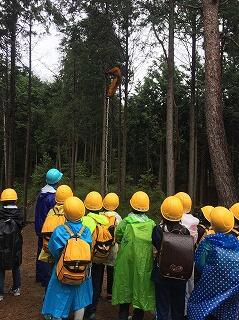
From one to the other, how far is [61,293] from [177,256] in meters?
1.42

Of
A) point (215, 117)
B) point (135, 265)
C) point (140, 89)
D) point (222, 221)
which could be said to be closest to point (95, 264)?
point (135, 265)

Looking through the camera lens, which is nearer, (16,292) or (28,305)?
(28,305)

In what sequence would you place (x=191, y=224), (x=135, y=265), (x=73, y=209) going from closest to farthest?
1. (x=73, y=209)
2. (x=135, y=265)
3. (x=191, y=224)

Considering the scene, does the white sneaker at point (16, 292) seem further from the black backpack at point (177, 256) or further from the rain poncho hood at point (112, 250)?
the black backpack at point (177, 256)

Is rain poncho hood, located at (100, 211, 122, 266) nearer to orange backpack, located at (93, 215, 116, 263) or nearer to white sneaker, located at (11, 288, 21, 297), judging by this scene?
orange backpack, located at (93, 215, 116, 263)

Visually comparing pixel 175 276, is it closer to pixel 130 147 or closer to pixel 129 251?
pixel 129 251

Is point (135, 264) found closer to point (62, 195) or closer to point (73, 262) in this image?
point (73, 262)

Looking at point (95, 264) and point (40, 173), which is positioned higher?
point (40, 173)

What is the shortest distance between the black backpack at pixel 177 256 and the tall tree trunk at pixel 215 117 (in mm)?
4186

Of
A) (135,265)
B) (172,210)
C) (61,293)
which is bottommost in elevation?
(61,293)

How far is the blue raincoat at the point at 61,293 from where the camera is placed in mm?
4602

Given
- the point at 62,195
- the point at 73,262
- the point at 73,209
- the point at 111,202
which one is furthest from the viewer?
the point at 111,202

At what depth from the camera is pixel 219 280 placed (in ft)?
15.1

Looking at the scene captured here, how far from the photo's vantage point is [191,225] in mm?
5391
